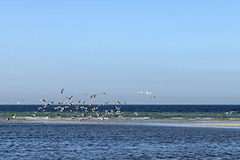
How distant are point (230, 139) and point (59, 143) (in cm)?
1913

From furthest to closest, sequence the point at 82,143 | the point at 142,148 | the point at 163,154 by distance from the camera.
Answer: the point at 82,143 < the point at 142,148 < the point at 163,154

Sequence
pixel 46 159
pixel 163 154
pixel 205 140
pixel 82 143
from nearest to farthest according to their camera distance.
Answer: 1. pixel 46 159
2. pixel 163 154
3. pixel 82 143
4. pixel 205 140

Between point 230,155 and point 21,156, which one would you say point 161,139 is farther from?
point 21,156

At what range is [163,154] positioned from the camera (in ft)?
113

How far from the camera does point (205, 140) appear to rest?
150ft

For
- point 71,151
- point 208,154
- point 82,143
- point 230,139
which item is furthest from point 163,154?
point 230,139

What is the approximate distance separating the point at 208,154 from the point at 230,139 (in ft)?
41.7

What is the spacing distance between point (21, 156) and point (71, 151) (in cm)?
492

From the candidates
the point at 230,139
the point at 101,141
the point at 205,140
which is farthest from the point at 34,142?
the point at 230,139

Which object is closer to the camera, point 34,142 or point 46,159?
point 46,159

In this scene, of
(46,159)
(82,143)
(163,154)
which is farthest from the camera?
(82,143)

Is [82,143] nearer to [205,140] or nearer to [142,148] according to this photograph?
→ [142,148]

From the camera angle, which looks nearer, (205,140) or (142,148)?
(142,148)

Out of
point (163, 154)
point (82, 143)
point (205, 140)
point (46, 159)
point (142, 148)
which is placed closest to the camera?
point (46, 159)
